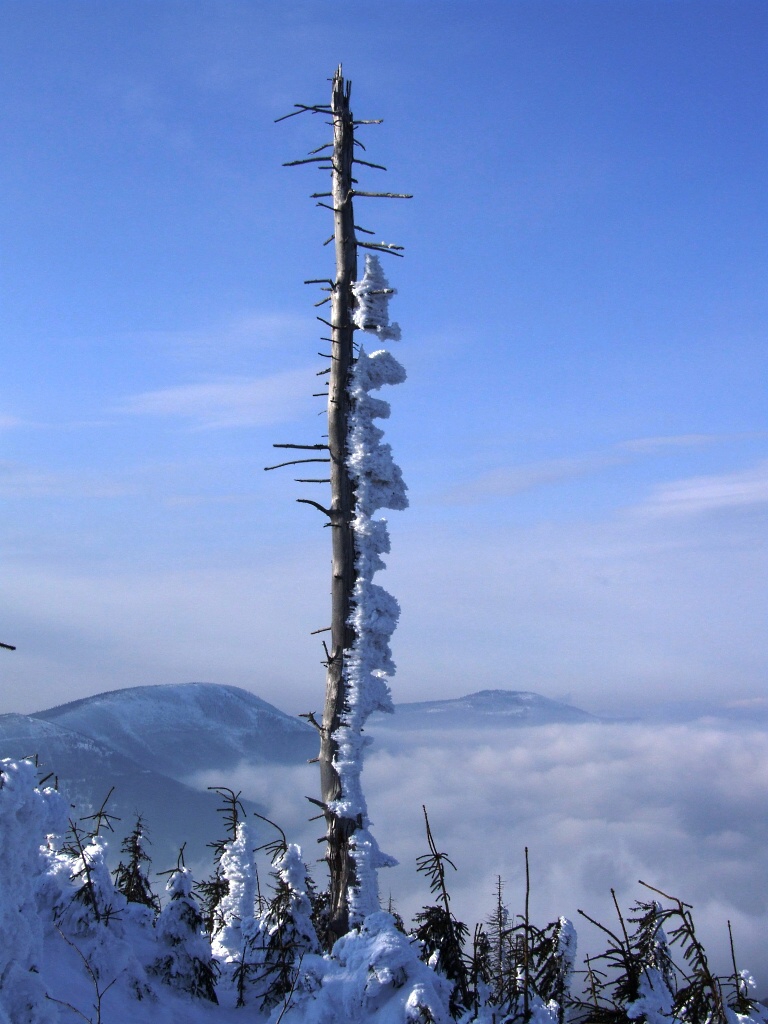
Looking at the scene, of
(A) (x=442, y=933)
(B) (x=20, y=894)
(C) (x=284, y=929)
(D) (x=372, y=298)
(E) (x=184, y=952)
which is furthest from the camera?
(D) (x=372, y=298)

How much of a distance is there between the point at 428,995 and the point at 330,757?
4.33 m

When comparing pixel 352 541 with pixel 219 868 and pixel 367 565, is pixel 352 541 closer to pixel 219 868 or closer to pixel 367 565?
pixel 367 565

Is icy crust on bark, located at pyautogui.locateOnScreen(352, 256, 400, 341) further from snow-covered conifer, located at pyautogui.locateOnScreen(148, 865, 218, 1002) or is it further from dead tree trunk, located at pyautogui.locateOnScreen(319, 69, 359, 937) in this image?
snow-covered conifer, located at pyautogui.locateOnScreen(148, 865, 218, 1002)

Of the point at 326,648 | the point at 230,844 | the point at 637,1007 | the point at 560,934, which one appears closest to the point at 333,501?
the point at 326,648

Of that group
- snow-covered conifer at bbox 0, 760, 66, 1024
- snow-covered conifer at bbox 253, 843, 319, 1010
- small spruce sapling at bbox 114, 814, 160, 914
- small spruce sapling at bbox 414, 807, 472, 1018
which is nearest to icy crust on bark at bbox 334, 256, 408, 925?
snow-covered conifer at bbox 253, 843, 319, 1010

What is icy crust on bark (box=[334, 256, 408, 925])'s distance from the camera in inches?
381

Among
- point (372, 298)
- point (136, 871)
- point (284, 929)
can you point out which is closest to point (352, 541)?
point (372, 298)

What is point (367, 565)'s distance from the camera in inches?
405

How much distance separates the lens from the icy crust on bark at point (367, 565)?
31.8 ft

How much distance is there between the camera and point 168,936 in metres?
7.84

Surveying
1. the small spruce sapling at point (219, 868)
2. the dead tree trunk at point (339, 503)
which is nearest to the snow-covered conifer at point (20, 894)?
the small spruce sapling at point (219, 868)

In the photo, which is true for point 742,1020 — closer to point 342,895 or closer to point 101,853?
point 342,895

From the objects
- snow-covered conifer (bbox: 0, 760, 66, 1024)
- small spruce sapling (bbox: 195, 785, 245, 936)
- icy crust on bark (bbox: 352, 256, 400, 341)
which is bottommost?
small spruce sapling (bbox: 195, 785, 245, 936)

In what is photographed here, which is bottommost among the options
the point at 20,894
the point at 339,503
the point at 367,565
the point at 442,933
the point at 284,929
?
the point at 284,929
